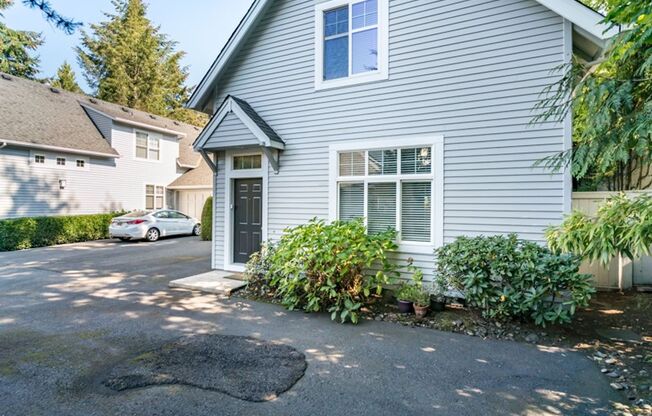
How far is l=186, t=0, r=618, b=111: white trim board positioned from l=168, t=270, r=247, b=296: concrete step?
162 inches

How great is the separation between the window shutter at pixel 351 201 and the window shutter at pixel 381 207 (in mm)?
175

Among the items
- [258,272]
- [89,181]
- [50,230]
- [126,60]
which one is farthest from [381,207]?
[126,60]

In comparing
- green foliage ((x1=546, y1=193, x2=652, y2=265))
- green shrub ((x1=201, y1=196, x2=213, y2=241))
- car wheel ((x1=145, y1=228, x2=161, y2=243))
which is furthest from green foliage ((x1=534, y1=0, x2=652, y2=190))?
car wheel ((x1=145, y1=228, x2=161, y2=243))

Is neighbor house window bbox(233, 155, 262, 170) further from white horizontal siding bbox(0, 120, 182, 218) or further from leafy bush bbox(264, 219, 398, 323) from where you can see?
white horizontal siding bbox(0, 120, 182, 218)

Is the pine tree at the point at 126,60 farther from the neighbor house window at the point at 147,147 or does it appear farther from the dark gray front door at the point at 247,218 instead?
the dark gray front door at the point at 247,218

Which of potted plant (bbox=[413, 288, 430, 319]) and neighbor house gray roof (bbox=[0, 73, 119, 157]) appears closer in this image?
potted plant (bbox=[413, 288, 430, 319])

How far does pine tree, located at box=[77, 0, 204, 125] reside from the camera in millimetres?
27891

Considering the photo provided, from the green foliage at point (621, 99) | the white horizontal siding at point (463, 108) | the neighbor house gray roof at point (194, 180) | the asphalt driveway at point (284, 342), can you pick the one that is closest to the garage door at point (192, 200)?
the neighbor house gray roof at point (194, 180)

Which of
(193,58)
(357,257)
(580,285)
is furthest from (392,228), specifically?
(193,58)

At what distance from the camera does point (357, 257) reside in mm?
5629

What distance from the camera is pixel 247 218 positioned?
806cm

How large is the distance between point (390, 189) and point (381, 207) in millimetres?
376

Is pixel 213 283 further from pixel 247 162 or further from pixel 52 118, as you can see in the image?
pixel 52 118

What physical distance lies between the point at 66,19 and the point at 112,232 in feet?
40.9
